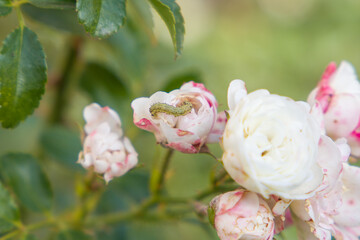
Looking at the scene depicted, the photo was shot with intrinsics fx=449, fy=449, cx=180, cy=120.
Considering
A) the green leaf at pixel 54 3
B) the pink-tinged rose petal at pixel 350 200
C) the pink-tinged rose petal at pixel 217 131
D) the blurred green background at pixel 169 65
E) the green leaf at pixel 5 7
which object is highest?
the green leaf at pixel 54 3

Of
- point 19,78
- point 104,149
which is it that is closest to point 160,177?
point 104,149

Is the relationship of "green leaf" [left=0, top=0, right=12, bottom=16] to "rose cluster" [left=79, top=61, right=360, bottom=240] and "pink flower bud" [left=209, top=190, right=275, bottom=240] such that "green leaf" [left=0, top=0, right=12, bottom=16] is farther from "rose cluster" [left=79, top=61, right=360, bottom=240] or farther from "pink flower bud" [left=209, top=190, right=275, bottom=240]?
"pink flower bud" [left=209, top=190, right=275, bottom=240]

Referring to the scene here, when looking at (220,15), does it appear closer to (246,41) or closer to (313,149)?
(246,41)

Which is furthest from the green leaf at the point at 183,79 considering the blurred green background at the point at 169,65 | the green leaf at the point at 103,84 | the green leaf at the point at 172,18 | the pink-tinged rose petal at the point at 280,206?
the pink-tinged rose petal at the point at 280,206

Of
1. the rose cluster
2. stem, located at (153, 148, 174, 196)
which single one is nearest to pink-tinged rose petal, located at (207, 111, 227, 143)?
the rose cluster

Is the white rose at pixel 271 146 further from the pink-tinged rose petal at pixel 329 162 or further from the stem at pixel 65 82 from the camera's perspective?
the stem at pixel 65 82

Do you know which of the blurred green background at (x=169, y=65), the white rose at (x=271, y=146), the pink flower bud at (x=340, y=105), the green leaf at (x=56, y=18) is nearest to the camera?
the white rose at (x=271, y=146)

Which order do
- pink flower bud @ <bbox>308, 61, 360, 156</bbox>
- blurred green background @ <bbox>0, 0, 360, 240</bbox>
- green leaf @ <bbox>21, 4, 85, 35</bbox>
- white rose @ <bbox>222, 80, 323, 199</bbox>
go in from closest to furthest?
white rose @ <bbox>222, 80, 323, 199</bbox> < pink flower bud @ <bbox>308, 61, 360, 156</bbox> < green leaf @ <bbox>21, 4, 85, 35</bbox> < blurred green background @ <bbox>0, 0, 360, 240</bbox>
